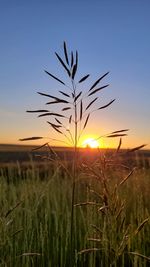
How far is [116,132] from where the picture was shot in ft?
4.03

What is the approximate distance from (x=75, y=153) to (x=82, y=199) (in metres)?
4.71

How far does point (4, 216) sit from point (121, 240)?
34cm

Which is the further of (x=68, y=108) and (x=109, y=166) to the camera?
(x=68, y=108)

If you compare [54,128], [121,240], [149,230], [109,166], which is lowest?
[149,230]

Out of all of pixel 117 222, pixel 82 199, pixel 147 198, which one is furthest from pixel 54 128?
pixel 82 199

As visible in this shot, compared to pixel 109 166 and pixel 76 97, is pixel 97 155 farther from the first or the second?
pixel 76 97

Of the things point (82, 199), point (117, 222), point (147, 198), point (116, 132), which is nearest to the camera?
point (117, 222)

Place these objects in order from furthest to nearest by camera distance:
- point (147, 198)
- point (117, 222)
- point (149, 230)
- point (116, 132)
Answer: point (147, 198), point (149, 230), point (116, 132), point (117, 222)

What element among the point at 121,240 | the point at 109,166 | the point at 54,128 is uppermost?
the point at 54,128

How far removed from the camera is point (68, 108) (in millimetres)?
1306

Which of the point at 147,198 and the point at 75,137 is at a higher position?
the point at 75,137

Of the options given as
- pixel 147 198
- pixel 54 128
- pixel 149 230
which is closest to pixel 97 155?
pixel 54 128

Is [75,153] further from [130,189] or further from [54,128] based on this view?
[130,189]

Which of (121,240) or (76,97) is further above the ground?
(76,97)
